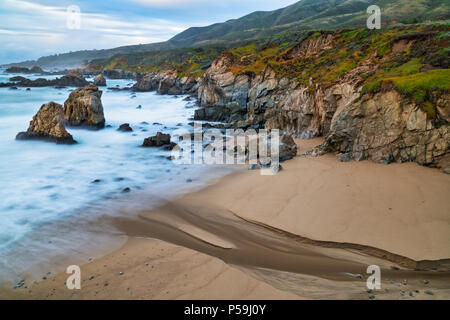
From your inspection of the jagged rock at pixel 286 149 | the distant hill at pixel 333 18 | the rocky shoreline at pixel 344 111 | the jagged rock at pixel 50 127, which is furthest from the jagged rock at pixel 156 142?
the distant hill at pixel 333 18

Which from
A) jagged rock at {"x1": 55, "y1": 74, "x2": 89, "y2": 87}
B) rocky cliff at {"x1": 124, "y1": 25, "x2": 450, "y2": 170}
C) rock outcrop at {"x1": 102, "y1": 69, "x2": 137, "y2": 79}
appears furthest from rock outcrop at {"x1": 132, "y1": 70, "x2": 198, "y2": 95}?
rock outcrop at {"x1": 102, "y1": 69, "x2": 137, "y2": 79}

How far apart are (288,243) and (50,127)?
Answer: 19.5 m

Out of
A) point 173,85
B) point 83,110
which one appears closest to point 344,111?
point 83,110

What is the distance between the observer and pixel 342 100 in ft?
54.4

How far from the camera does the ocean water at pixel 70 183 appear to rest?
28.3ft

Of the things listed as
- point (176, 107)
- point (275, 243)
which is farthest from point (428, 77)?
point (176, 107)

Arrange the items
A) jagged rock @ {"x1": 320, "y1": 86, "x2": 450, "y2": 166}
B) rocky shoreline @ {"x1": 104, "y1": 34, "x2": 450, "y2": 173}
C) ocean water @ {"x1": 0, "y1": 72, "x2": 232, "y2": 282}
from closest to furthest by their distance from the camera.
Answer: ocean water @ {"x1": 0, "y1": 72, "x2": 232, "y2": 282}, jagged rock @ {"x1": 320, "y1": 86, "x2": 450, "y2": 166}, rocky shoreline @ {"x1": 104, "y1": 34, "x2": 450, "y2": 173}

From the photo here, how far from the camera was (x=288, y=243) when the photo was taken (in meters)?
7.78

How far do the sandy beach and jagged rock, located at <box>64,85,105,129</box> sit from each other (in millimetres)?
17436

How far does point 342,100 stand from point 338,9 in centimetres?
17144

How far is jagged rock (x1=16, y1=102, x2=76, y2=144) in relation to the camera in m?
19.6

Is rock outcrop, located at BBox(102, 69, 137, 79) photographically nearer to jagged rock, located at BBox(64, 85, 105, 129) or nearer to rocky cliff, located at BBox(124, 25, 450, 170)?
rocky cliff, located at BBox(124, 25, 450, 170)

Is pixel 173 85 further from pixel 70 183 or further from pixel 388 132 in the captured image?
pixel 388 132
